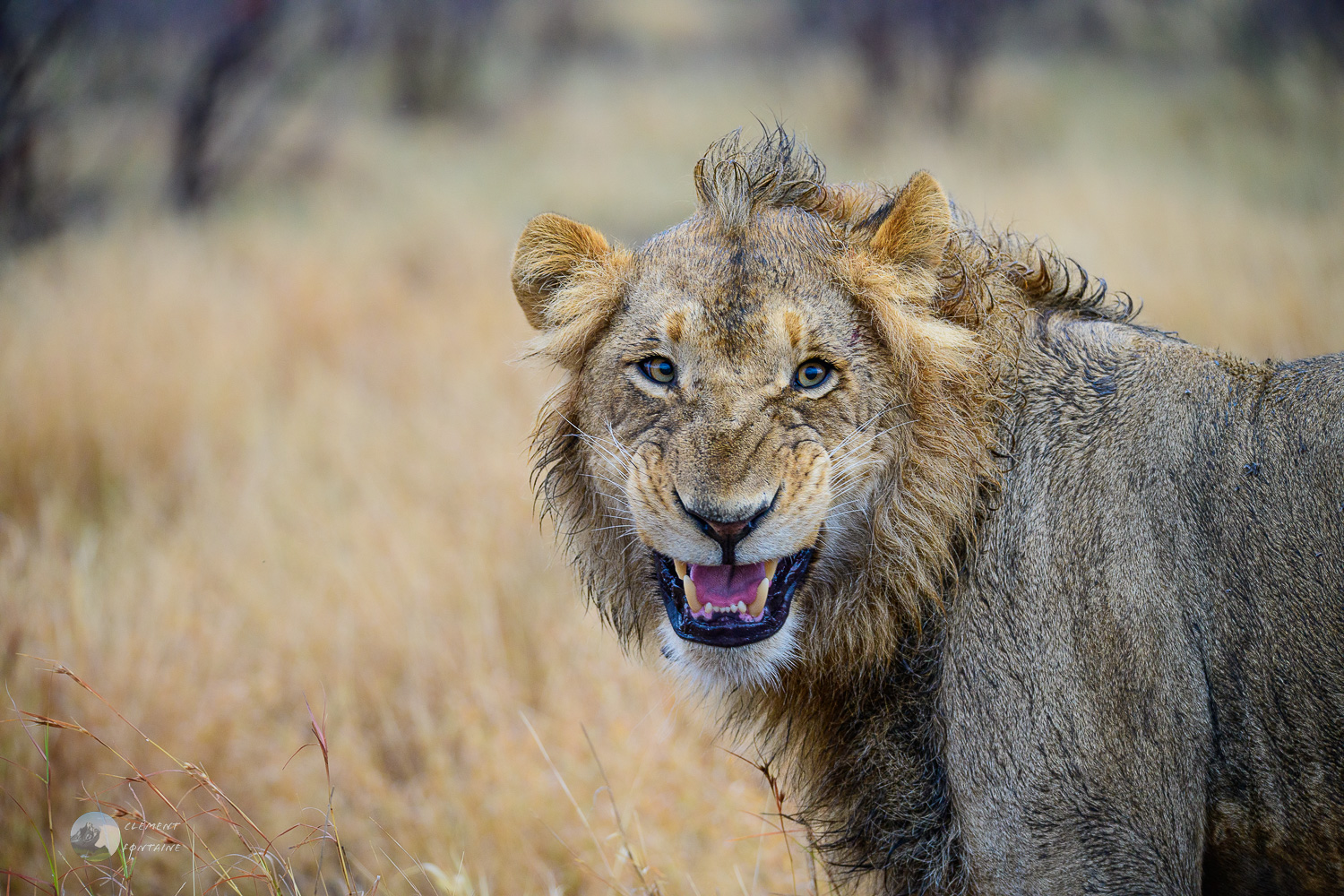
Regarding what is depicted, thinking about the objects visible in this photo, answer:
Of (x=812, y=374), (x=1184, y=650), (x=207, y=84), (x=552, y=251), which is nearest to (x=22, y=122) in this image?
(x=207, y=84)

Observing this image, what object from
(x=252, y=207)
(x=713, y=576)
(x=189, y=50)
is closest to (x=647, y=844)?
(x=713, y=576)

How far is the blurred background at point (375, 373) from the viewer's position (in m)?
4.76

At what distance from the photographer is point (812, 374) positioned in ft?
9.33

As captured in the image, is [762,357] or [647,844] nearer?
[762,357]

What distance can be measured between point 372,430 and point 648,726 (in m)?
4.08

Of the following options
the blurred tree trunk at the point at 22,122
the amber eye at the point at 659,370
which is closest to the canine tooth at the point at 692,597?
the amber eye at the point at 659,370

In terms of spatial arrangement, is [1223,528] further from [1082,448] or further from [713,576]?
[713,576]

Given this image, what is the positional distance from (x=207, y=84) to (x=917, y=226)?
14.2 metres

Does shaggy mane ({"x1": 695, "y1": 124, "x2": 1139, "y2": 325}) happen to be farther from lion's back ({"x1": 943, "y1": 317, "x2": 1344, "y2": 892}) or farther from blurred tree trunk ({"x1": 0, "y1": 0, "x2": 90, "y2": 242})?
blurred tree trunk ({"x1": 0, "y1": 0, "x2": 90, "y2": 242})

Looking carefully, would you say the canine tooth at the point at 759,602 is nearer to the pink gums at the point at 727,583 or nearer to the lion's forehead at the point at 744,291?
the pink gums at the point at 727,583

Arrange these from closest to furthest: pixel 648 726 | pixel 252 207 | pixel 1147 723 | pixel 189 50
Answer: pixel 1147 723
pixel 648 726
pixel 252 207
pixel 189 50

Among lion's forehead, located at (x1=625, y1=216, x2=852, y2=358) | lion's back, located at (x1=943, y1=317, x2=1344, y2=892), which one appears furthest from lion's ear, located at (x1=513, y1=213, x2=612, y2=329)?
lion's back, located at (x1=943, y1=317, x2=1344, y2=892)

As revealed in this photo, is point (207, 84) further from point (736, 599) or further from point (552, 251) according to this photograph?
point (736, 599)

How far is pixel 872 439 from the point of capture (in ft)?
9.39
